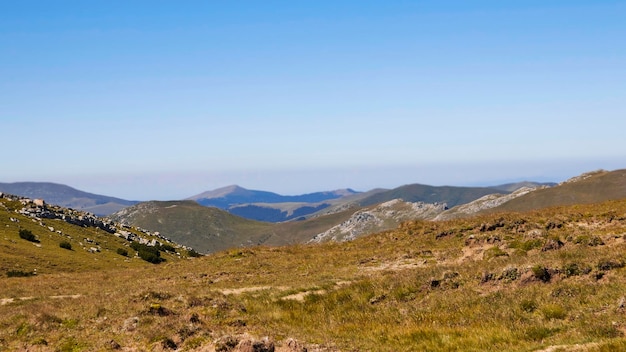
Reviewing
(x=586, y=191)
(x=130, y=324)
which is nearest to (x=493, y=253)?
(x=130, y=324)

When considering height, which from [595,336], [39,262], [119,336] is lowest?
[39,262]

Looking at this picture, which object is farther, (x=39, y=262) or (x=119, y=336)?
(x=39, y=262)

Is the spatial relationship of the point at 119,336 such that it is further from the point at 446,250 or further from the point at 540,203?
the point at 540,203

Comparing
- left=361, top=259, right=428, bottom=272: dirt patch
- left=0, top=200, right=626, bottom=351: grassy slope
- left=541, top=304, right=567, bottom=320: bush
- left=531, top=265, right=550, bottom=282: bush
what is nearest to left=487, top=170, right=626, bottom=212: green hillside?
left=0, top=200, right=626, bottom=351: grassy slope

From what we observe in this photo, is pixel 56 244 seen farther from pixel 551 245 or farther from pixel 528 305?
pixel 528 305

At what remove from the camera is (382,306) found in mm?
21000

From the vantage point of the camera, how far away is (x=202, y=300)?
2280 centimetres

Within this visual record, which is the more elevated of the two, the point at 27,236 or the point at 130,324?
the point at 130,324

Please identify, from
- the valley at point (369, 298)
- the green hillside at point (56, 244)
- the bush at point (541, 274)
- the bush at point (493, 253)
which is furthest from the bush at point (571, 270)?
the green hillside at point (56, 244)

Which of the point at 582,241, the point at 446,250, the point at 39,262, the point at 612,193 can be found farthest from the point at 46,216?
the point at 612,193

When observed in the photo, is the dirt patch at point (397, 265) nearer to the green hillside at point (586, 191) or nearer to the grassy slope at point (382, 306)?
the grassy slope at point (382, 306)

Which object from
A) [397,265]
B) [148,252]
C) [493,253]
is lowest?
[148,252]

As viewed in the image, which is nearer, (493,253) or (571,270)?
(571,270)

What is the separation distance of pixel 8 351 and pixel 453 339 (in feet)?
57.0
